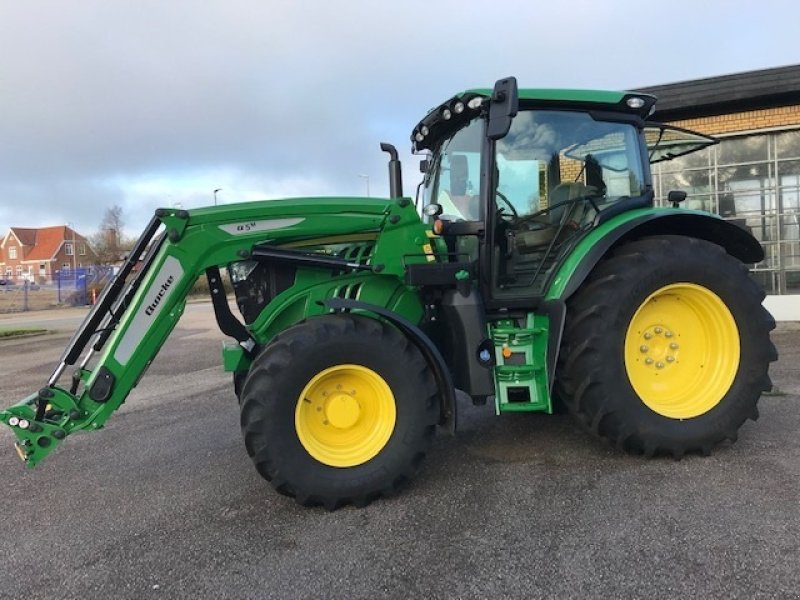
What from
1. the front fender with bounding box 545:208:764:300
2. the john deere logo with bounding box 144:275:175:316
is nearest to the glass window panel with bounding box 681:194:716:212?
the front fender with bounding box 545:208:764:300

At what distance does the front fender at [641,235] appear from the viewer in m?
3.82

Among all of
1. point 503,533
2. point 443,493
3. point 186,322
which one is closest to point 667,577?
point 503,533

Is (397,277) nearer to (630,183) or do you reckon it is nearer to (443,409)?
(443,409)

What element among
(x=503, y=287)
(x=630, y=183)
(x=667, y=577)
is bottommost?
(x=667, y=577)

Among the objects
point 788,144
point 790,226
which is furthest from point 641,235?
point 790,226

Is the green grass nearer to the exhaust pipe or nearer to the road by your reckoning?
the road

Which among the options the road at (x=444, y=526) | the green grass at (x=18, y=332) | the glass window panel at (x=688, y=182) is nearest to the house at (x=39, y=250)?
the green grass at (x=18, y=332)

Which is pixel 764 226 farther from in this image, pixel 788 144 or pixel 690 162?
pixel 690 162

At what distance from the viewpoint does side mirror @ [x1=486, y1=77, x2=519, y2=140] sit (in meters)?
3.51

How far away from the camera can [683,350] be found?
13.7 feet

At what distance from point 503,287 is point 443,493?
1.38m

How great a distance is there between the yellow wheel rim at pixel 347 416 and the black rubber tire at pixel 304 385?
0.05 meters

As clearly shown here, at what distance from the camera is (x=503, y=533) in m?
3.05

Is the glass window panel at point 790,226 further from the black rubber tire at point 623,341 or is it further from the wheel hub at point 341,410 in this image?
the wheel hub at point 341,410
